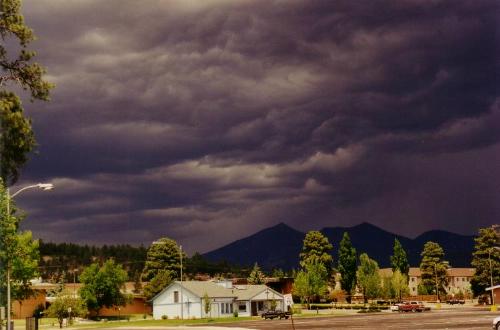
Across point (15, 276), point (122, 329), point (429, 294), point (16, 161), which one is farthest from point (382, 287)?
point (16, 161)

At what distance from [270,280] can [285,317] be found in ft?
179

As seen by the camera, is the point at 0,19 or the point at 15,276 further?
the point at 15,276

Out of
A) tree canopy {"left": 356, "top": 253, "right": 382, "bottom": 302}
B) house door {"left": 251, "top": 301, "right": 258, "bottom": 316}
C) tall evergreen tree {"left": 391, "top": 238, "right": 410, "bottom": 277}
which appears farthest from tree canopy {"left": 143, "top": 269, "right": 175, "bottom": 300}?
tall evergreen tree {"left": 391, "top": 238, "right": 410, "bottom": 277}

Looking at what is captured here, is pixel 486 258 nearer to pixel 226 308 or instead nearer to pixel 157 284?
pixel 226 308

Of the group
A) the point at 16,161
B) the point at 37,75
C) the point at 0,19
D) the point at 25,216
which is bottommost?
the point at 25,216

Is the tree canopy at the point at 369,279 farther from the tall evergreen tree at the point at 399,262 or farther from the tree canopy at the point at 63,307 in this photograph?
the tree canopy at the point at 63,307

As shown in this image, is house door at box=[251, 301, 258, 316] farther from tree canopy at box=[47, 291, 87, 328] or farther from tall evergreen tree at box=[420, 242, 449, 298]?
tall evergreen tree at box=[420, 242, 449, 298]

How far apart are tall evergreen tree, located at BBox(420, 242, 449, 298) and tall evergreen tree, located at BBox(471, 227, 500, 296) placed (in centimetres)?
1593

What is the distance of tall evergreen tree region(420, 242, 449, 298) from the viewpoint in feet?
474

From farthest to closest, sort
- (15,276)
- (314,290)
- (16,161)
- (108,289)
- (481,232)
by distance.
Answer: (481,232), (314,290), (108,289), (15,276), (16,161)

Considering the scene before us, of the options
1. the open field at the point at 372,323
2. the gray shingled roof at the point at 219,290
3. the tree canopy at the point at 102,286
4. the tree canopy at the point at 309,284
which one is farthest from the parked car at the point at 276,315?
the tree canopy at the point at 102,286

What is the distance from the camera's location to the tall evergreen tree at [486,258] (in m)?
125

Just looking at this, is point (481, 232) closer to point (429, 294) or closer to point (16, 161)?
point (429, 294)

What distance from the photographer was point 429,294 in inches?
5709
